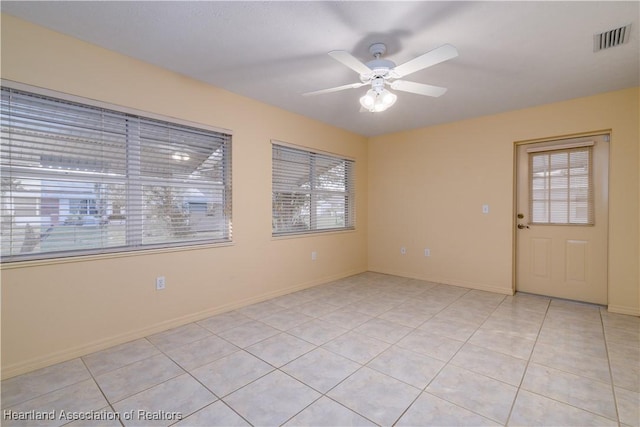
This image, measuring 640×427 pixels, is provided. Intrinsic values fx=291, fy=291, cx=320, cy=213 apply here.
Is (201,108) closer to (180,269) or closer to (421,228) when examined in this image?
(180,269)

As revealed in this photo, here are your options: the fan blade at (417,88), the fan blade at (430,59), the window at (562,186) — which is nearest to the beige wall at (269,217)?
the window at (562,186)

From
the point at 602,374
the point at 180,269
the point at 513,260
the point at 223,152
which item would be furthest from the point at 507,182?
the point at 180,269

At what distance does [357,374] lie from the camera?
6.57 ft

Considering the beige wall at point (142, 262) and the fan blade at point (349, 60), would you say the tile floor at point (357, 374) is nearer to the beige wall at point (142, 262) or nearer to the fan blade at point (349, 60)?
the beige wall at point (142, 262)

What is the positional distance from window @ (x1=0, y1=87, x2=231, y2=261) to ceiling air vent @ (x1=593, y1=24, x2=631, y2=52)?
3.46 m

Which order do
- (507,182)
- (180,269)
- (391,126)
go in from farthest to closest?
(391,126) → (507,182) → (180,269)

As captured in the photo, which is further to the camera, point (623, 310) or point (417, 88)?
point (623, 310)

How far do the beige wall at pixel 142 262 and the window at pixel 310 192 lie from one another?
0.59 ft

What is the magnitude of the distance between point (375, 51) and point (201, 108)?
1817 millimetres

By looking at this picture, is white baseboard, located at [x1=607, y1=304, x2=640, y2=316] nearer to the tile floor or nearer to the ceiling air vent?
the tile floor

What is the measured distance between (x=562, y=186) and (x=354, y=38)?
129 inches

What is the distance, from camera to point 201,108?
9.88ft

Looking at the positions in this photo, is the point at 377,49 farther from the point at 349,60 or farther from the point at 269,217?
the point at 269,217

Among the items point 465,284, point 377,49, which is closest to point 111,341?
point 377,49
